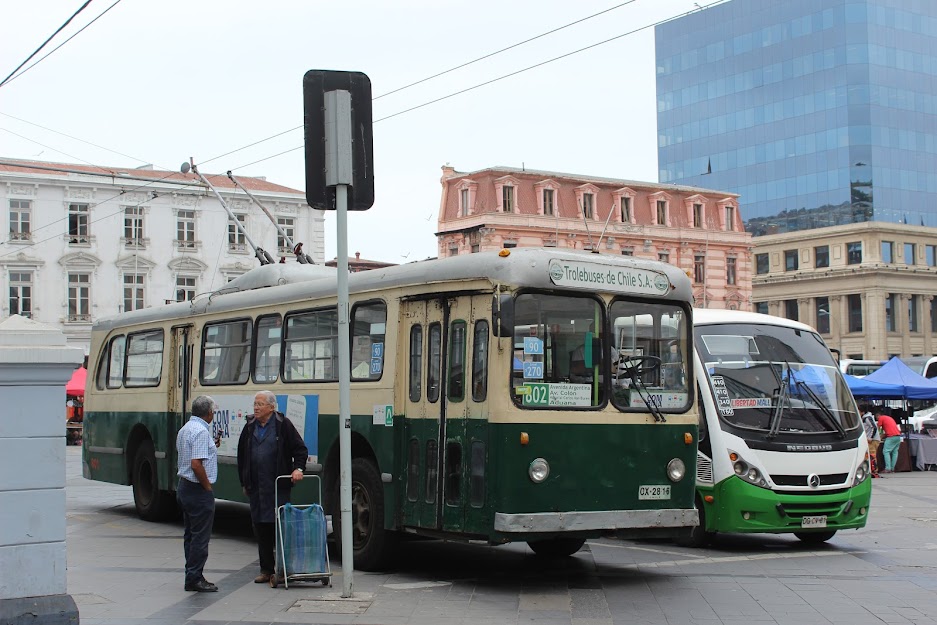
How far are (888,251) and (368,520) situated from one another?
8941cm

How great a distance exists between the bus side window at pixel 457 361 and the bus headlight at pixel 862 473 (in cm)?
527

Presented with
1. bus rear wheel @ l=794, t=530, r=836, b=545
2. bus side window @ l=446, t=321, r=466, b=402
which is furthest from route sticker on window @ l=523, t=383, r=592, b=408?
bus rear wheel @ l=794, t=530, r=836, b=545

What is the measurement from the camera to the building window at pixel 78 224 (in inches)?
2395

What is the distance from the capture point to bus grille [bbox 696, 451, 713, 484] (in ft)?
44.2

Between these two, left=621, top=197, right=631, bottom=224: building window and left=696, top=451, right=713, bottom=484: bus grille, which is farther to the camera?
left=621, top=197, right=631, bottom=224: building window

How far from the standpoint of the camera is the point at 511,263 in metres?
10.7

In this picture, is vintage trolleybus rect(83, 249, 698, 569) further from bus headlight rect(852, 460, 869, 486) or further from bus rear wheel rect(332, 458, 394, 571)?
bus headlight rect(852, 460, 869, 486)

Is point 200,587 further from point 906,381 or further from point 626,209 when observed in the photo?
point 626,209

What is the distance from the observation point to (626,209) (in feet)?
248

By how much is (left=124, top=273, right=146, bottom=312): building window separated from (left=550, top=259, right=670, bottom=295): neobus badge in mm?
53350

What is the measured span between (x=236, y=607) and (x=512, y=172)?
6279 cm

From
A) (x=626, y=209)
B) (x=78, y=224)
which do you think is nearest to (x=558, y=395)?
(x=78, y=224)

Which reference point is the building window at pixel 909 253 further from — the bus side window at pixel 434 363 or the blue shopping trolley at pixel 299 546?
the blue shopping trolley at pixel 299 546

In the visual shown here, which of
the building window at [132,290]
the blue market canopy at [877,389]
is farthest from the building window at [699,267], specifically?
the blue market canopy at [877,389]
